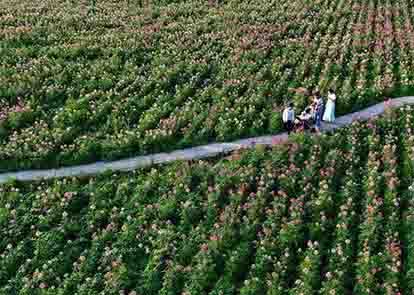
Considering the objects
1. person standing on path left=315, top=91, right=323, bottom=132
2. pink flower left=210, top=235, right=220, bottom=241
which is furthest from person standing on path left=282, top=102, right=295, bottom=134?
pink flower left=210, top=235, right=220, bottom=241

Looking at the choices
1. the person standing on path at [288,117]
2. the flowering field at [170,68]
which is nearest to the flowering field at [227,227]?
the person standing on path at [288,117]

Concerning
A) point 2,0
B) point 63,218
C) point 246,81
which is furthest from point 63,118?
point 2,0

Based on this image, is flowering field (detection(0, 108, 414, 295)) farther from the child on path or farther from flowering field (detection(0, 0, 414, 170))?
flowering field (detection(0, 0, 414, 170))

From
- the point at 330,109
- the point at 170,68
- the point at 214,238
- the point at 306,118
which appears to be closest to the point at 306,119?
the point at 306,118

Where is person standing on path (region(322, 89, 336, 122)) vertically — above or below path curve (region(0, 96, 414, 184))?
above

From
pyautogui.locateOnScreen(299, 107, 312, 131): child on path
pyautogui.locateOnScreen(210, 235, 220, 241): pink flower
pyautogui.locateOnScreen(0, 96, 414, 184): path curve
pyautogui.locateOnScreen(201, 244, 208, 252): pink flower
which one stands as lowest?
pyautogui.locateOnScreen(201, 244, 208, 252): pink flower

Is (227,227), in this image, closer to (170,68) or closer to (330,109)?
(330,109)
